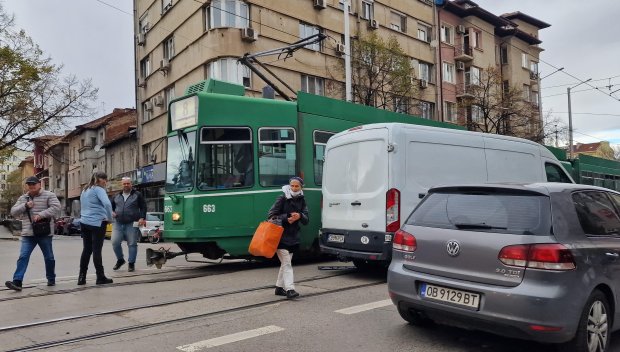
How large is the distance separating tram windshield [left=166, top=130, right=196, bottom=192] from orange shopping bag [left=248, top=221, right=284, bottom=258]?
10.8 feet

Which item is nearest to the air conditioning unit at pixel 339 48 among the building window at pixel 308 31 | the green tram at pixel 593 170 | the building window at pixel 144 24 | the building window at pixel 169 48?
the building window at pixel 308 31

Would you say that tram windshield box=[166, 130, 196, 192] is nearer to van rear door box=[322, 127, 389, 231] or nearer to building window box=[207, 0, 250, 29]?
van rear door box=[322, 127, 389, 231]

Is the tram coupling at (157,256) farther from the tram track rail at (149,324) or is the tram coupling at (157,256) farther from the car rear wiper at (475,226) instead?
the car rear wiper at (475,226)

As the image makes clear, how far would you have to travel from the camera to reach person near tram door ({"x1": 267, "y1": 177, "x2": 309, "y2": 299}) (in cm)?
735

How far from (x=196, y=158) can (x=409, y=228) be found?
18.4ft

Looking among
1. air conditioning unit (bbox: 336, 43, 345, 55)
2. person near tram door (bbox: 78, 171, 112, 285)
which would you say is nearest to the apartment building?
air conditioning unit (bbox: 336, 43, 345, 55)

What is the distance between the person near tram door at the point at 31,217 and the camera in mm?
8375

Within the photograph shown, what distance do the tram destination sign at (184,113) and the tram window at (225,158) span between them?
0.38m

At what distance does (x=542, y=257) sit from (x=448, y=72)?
118 ft

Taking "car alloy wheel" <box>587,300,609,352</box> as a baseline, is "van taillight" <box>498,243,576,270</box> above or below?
above

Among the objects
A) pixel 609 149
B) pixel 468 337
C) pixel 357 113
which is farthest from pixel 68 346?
pixel 609 149

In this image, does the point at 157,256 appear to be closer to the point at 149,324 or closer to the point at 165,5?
the point at 149,324

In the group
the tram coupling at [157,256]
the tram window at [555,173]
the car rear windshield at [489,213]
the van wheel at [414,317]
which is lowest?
the van wheel at [414,317]

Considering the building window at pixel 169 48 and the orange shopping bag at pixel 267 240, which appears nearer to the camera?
the orange shopping bag at pixel 267 240
